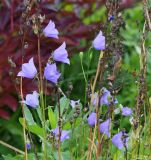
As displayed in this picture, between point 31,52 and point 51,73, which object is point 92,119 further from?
point 31,52

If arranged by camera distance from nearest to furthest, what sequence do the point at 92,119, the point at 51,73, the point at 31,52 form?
1. the point at 51,73
2. the point at 92,119
3. the point at 31,52

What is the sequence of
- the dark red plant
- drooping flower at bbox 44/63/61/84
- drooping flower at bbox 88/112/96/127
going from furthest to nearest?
the dark red plant, drooping flower at bbox 88/112/96/127, drooping flower at bbox 44/63/61/84

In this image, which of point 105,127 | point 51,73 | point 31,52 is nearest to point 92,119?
point 105,127

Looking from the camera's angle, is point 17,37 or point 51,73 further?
point 17,37

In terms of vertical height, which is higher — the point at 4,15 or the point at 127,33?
the point at 4,15

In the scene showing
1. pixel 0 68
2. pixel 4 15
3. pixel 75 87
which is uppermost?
pixel 4 15

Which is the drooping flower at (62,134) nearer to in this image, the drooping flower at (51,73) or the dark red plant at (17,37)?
the drooping flower at (51,73)

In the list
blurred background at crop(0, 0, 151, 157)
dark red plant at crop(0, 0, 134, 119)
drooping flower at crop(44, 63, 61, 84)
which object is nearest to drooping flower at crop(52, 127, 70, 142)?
drooping flower at crop(44, 63, 61, 84)

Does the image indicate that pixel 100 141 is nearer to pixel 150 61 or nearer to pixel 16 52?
pixel 16 52

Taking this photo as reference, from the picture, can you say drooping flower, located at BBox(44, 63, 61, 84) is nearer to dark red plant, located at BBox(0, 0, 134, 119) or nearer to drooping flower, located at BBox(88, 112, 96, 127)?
drooping flower, located at BBox(88, 112, 96, 127)

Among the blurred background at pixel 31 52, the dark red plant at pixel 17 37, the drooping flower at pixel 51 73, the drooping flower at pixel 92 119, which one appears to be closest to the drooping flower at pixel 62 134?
the drooping flower at pixel 92 119

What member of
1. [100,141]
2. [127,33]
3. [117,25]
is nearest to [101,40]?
[117,25]
